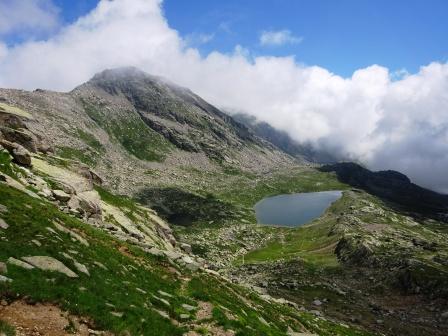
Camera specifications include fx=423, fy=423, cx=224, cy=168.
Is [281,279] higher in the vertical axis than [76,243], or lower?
lower

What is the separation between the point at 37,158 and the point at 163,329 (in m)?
51.9

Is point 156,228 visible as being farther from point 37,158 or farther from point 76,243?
point 76,243

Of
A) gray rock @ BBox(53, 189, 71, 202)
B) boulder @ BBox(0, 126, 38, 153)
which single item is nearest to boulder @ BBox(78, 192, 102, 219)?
gray rock @ BBox(53, 189, 71, 202)

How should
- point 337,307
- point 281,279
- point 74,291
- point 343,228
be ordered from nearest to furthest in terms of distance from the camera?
point 74,291
point 337,307
point 281,279
point 343,228

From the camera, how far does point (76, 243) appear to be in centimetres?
3466

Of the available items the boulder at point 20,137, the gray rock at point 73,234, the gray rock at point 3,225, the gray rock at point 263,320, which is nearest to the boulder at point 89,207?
the boulder at point 20,137

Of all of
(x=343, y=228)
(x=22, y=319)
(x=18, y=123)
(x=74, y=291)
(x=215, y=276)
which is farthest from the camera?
(x=343, y=228)

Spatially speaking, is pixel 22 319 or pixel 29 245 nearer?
pixel 22 319

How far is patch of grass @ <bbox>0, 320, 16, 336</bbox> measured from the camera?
1982 centimetres

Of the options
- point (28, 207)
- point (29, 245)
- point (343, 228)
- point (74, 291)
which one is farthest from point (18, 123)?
point (343, 228)

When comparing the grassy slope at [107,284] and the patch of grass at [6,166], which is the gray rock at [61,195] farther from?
the grassy slope at [107,284]

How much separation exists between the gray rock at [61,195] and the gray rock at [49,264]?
85.9ft

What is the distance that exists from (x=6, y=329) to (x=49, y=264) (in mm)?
7650

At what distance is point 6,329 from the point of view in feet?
65.8
